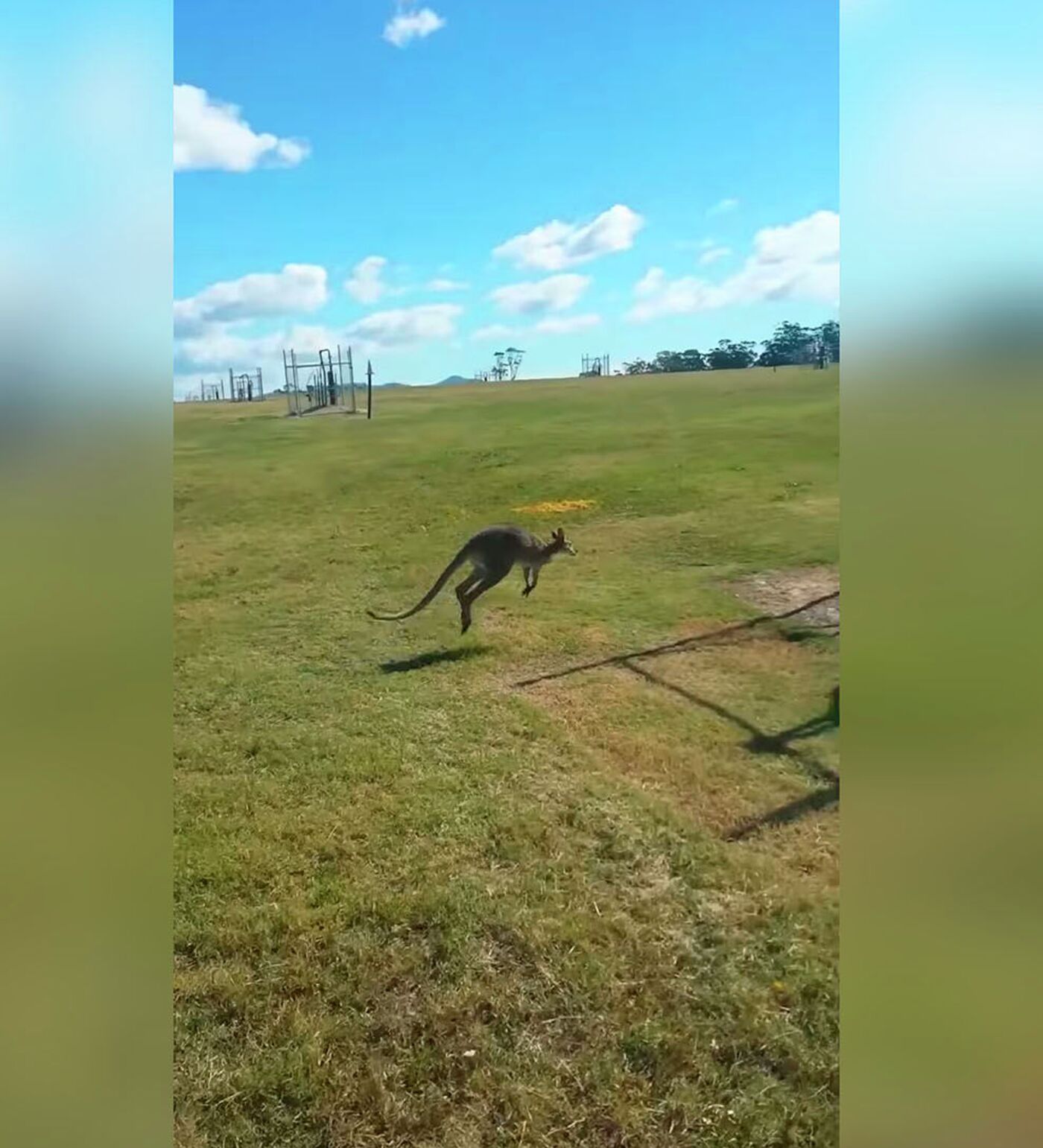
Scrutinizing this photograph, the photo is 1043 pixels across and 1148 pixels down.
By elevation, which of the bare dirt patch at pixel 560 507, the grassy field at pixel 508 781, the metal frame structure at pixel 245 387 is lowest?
the grassy field at pixel 508 781

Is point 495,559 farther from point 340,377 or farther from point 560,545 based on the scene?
point 340,377

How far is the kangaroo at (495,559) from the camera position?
8.73ft

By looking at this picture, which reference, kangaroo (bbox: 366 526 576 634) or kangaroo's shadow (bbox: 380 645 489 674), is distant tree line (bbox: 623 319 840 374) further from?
kangaroo's shadow (bbox: 380 645 489 674)

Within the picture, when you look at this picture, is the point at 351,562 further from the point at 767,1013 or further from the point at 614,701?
the point at 767,1013

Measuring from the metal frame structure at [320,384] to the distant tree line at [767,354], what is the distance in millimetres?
730

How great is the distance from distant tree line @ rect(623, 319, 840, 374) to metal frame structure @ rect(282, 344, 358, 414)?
0.73 meters

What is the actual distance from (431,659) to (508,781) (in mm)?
461

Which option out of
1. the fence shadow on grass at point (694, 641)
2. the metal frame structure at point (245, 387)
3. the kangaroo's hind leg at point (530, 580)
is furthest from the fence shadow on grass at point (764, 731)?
the metal frame structure at point (245, 387)

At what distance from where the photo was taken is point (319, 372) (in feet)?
8.44

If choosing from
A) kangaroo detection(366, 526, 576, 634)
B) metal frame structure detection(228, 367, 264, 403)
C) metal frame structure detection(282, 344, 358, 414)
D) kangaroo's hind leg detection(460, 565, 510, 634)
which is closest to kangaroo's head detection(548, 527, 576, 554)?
kangaroo detection(366, 526, 576, 634)

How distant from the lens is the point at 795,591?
2.24m

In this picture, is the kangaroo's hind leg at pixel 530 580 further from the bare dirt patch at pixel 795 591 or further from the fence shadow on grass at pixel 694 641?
the bare dirt patch at pixel 795 591
